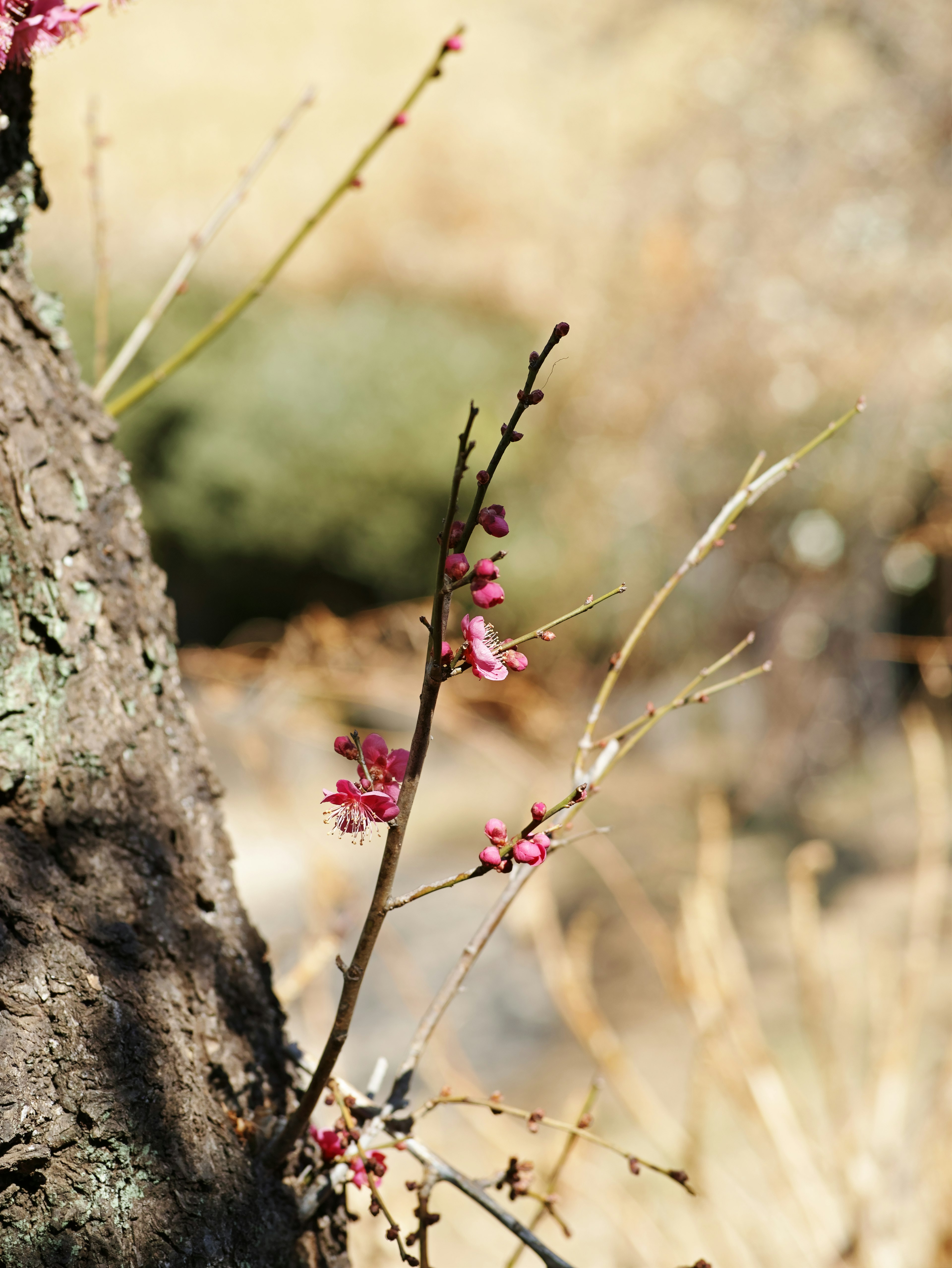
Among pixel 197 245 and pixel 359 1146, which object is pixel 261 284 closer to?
pixel 197 245

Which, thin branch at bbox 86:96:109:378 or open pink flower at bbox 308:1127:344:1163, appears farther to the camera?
thin branch at bbox 86:96:109:378

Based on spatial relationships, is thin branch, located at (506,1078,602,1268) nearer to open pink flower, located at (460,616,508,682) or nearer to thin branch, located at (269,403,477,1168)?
thin branch, located at (269,403,477,1168)

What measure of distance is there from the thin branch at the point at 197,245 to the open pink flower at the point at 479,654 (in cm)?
55

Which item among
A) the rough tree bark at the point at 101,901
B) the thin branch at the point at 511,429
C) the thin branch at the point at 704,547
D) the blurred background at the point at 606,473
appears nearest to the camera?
the thin branch at the point at 511,429

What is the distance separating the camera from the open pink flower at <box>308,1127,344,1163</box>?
0.59 metres

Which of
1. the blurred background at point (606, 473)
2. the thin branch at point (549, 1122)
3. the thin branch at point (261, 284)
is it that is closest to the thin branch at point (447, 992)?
the thin branch at point (549, 1122)

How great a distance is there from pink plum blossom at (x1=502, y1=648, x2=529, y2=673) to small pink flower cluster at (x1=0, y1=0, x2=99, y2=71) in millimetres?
435

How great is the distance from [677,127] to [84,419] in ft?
14.6

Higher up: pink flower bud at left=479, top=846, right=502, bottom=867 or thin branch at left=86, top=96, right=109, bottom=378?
thin branch at left=86, top=96, right=109, bottom=378

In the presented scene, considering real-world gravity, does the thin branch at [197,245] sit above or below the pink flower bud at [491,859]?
above

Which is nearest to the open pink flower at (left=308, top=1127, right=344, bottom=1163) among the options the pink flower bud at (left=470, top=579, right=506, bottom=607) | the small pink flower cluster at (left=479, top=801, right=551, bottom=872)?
the small pink flower cluster at (left=479, top=801, right=551, bottom=872)

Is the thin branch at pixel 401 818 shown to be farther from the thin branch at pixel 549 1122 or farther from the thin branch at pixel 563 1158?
the thin branch at pixel 563 1158

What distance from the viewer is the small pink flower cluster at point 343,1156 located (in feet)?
1.82

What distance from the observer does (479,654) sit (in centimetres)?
42
